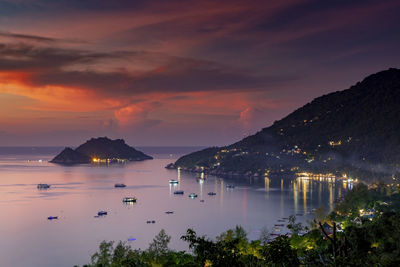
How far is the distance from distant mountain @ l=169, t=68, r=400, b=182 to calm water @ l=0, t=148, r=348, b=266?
789 inches

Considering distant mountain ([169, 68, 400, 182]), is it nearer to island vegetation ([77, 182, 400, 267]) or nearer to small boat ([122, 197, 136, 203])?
small boat ([122, 197, 136, 203])

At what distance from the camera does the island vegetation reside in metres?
9.73

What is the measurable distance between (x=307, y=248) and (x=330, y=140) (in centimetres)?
12758

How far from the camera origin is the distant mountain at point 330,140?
116 meters

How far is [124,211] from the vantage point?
6438 cm

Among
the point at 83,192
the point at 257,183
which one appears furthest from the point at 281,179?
the point at 83,192

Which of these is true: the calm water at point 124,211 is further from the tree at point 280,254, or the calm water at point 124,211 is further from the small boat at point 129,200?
the tree at point 280,254

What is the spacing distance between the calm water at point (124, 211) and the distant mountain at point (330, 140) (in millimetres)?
20045

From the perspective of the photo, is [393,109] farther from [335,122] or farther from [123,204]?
[123,204]

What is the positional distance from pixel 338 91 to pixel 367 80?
1319 centimetres

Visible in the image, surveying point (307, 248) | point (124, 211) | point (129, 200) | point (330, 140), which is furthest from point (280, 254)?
point (330, 140)

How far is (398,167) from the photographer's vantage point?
9381 cm

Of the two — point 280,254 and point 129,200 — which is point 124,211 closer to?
point 129,200

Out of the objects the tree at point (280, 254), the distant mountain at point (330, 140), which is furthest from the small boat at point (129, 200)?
the tree at point (280, 254)
